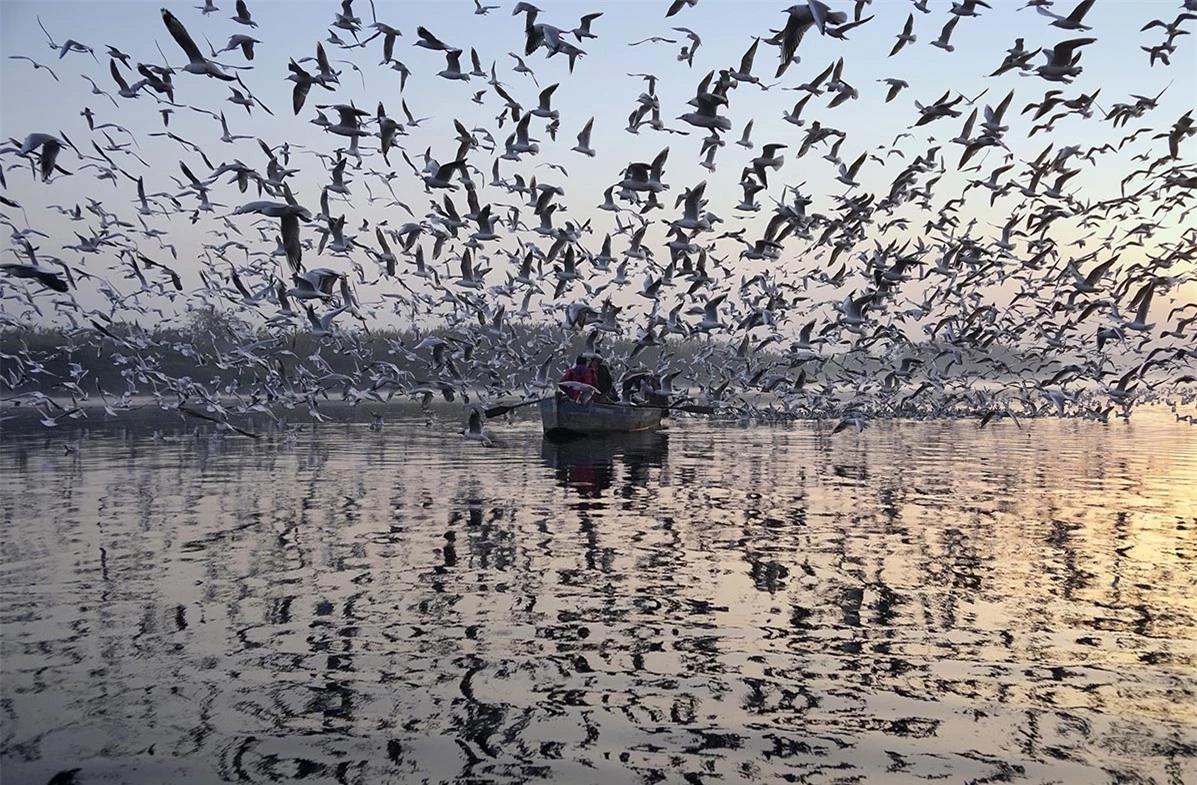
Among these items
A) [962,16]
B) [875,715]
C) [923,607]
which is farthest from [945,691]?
[962,16]

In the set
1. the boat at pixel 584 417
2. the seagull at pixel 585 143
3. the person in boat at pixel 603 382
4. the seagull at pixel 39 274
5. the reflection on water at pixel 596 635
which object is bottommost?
the reflection on water at pixel 596 635

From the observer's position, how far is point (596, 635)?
10977 mm

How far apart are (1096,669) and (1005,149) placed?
1193 centimetres

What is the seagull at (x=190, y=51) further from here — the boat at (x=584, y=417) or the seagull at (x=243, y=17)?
the boat at (x=584, y=417)

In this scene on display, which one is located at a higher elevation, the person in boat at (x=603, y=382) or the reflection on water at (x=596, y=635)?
the person in boat at (x=603, y=382)

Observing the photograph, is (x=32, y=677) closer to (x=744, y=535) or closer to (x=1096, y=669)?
(x=1096, y=669)

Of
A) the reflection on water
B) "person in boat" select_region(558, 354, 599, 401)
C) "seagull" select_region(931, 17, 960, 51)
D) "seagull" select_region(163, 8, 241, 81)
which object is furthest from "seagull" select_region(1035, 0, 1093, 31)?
"person in boat" select_region(558, 354, 599, 401)

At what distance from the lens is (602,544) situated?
1592 cm

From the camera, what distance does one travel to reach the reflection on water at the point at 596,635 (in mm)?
8086

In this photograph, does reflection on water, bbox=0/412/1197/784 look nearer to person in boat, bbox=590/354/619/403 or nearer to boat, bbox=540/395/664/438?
boat, bbox=540/395/664/438

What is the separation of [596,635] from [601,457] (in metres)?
19.7

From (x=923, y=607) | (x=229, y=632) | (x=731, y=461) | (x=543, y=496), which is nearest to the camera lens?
(x=229, y=632)

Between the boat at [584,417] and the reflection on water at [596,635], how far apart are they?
1215cm

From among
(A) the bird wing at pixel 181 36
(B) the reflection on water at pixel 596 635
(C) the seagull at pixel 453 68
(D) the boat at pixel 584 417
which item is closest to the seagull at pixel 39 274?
(B) the reflection on water at pixel 596 635
